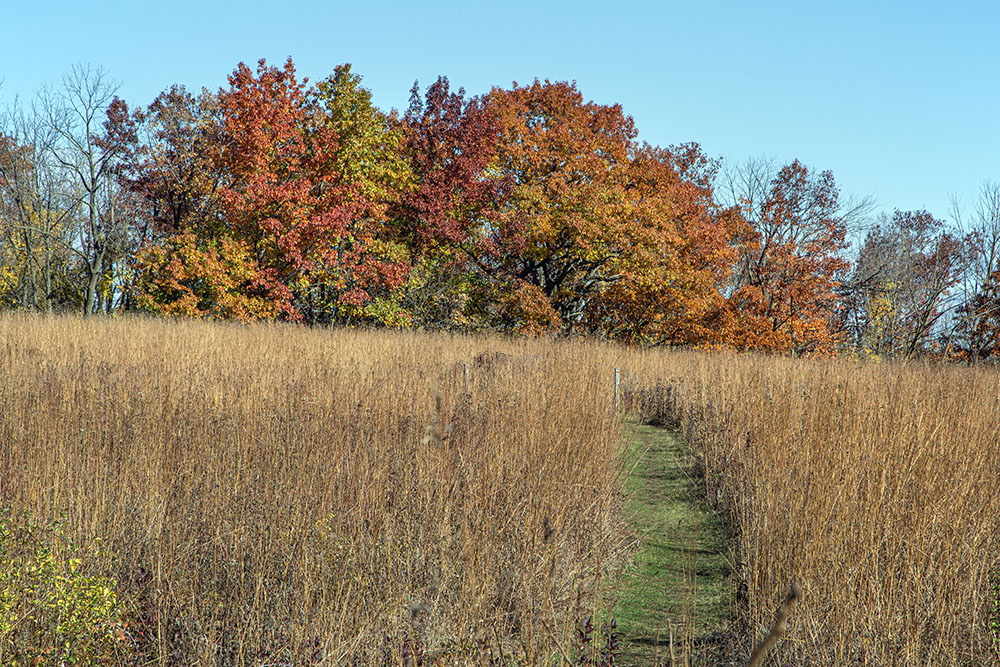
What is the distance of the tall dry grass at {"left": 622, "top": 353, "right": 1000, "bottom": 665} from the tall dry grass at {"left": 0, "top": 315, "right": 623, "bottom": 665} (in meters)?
0.91

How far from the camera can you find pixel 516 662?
278 cm

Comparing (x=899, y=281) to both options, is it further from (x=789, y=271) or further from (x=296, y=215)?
(x=296, y=215)

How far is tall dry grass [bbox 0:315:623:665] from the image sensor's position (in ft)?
9.23

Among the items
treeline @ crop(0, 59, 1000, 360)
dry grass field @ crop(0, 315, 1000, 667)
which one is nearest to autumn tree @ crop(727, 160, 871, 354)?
treeline @ crop(0, 59, 1000, 360)

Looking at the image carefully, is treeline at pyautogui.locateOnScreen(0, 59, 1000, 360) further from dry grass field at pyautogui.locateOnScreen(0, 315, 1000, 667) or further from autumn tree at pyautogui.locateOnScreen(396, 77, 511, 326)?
dry grass field at pyautogui.locateOnScreen(0, 315, 1000, 667)

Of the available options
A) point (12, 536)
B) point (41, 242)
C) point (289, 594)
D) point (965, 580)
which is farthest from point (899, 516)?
point (41, 242)

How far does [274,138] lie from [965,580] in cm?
1776

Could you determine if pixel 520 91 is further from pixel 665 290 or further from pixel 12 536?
pixel 12 536

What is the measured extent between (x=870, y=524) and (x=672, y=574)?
114 cm

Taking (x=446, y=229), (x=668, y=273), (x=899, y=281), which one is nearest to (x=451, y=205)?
(x=446, y=229)

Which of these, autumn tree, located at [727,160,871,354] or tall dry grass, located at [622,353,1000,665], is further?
autumn tree, located at [727,160,871,354]

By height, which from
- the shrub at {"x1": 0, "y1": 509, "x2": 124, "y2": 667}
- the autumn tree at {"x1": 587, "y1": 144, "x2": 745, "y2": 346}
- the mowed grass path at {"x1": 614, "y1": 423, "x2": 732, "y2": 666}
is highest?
the autumn tree at {"x1": 587, "y1": 144, "x2": 745, "y2": 346}

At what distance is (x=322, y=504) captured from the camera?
11.5ft

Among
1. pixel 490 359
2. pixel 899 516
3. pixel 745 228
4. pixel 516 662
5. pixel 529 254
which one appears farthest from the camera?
pixel 745 228
